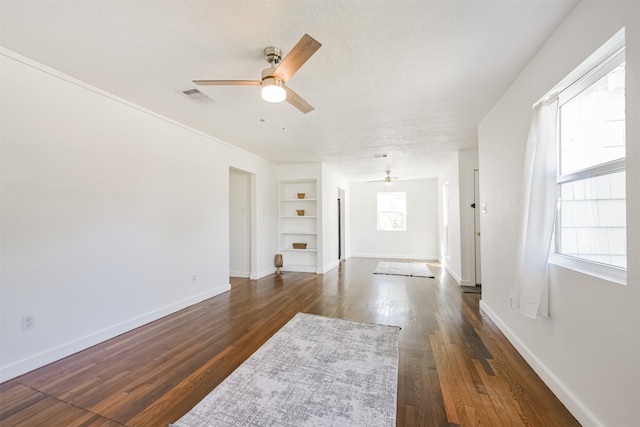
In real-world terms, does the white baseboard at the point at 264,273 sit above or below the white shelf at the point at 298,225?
below

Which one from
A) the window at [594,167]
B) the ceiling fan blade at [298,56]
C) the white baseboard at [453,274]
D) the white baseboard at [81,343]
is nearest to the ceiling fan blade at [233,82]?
the ceiling fan blade at [298,56]

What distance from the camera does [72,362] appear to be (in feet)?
7.34

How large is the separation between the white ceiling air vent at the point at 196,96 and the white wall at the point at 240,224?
8.89ft

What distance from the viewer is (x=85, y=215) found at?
8.21 ft

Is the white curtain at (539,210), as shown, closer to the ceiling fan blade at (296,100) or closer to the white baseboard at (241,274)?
the ceiling fan blade at (296,100)

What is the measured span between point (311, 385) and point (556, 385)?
5.58 ft

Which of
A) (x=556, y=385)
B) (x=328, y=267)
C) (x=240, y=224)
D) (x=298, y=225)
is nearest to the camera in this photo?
(x=556, y=385)

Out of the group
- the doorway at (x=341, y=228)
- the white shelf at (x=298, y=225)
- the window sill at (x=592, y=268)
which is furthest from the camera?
the doorway at (x=341, y=228)

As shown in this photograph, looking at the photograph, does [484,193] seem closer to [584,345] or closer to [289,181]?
[584,345]

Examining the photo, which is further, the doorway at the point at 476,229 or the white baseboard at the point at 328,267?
the white baseboard at the point at 328,267

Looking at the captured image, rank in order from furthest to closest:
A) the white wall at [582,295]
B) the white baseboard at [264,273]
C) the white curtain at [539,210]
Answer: the white baseboard at [264,273] → the white curtain at [539,210] → the white wall at [582,295]

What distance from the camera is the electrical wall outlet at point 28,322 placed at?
81.7 inches

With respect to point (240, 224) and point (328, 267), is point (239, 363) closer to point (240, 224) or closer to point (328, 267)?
point (240, 224)

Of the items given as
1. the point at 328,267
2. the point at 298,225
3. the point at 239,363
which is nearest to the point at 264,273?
the point at 298,225
